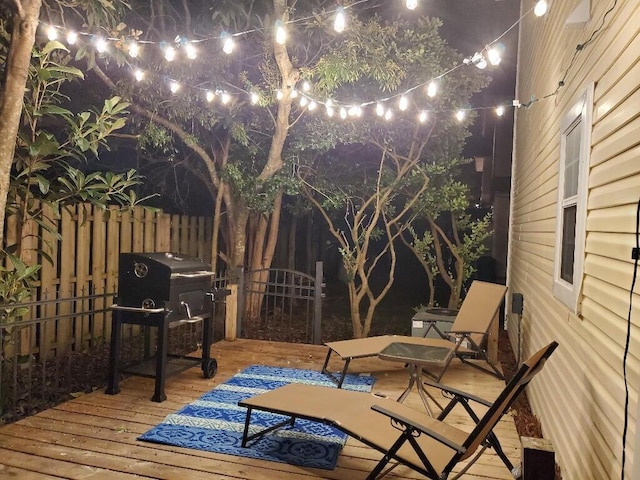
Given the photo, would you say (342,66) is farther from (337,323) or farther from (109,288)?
(337,323)

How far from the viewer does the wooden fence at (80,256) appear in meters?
5.07

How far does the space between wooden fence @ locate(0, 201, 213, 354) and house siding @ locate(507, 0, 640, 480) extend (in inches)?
158

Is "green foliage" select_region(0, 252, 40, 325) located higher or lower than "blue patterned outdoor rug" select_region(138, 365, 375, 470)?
higher

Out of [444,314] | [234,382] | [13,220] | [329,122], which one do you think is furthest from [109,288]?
[444,314]

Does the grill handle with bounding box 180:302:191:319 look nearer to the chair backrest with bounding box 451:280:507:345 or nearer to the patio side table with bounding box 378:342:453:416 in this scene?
the patio side table with bounding box 378:342:453:416

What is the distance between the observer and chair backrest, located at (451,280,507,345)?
4.82 metres

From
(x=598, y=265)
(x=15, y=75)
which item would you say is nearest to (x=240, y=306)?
(x=15, y=75)

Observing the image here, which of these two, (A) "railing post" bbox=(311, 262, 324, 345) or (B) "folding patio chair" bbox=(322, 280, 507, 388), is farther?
(A) "railing post" bbox=(311, 262, 324, 345)

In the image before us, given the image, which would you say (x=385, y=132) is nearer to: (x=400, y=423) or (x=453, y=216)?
(x=453, y=216)

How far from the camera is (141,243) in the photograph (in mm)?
6602

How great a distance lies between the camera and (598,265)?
2398 mm

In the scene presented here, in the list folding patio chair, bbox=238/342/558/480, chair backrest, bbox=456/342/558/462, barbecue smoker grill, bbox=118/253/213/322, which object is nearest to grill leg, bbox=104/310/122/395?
barbecue smoker grill, bbox=118/253/213/322

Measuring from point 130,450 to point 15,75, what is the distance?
2.82 metres

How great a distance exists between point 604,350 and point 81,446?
3140mm
